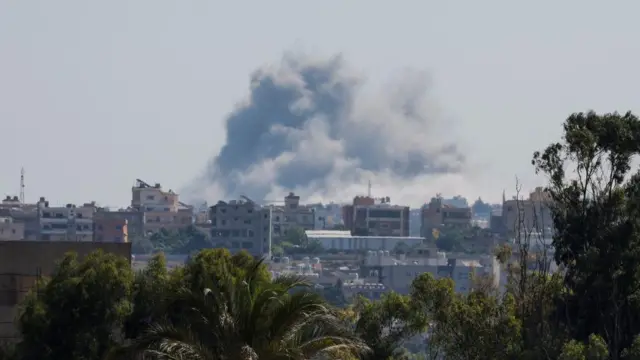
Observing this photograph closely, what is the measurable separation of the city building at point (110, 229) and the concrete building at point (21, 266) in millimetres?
148069

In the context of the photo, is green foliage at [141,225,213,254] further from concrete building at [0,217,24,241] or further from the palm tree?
the palm tree

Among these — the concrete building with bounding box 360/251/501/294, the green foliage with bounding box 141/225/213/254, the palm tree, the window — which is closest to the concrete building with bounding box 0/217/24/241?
the green foliage with bounding box 141/225/213/254

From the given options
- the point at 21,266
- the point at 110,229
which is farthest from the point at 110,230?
the point at 21,266

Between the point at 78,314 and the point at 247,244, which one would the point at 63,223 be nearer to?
the point at 247,244

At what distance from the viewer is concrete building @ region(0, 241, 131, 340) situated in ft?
116

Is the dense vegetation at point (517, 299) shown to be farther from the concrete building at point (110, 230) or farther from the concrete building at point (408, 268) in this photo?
the concrete building at point (110, 230)

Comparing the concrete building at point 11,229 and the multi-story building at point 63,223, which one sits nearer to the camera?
the concrete building at point 11,229

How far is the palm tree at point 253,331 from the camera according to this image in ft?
60.0

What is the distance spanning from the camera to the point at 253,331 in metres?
18.6

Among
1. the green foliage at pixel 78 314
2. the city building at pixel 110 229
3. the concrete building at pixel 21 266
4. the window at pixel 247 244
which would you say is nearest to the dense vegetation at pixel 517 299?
the green foliage at pixel 78 314

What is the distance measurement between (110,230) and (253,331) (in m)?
169

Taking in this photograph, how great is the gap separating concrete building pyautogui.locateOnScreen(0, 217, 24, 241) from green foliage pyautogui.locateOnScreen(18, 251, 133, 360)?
139252 millimetres

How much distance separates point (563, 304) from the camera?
2811cm

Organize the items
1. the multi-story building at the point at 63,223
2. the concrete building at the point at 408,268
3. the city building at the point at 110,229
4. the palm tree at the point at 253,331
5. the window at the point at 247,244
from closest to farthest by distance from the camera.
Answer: the palm tree at the point at 253,331 → the concrete building at the point at 408,268 → the city building at the point at 110,229 → the multi-story building at the point at 63,223 → the window at the point at 247,244
